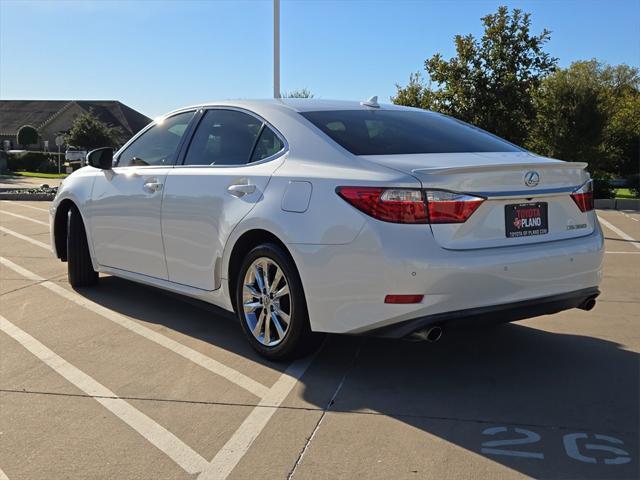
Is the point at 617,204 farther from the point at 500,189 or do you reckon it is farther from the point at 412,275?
the point at 412,275

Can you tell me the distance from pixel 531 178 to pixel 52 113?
7273 cm

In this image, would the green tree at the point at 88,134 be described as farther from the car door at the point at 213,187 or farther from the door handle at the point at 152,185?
the car door at the point at 213,187

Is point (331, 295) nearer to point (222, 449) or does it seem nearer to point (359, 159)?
point (359, 159)

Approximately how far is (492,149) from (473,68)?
706 inches

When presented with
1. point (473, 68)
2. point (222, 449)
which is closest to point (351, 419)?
point (222, 449)

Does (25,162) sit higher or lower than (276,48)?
lower

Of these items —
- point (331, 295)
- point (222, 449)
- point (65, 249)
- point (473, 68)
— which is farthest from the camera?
point (473, 68)

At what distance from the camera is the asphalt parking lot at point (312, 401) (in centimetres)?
304

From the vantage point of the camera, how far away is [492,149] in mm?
4465

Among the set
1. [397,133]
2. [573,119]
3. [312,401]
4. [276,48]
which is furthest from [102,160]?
[573,119]

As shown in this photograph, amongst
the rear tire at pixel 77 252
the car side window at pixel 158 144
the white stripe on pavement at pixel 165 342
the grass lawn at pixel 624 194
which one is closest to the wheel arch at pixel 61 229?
the rear tire at pixel 77 252

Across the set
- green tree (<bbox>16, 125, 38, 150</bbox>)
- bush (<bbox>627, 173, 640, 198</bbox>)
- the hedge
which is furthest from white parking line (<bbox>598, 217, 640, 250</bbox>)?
green tree (<bbox>16, 125, 38, 150</bbox>)

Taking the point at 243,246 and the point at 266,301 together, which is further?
the point at 243,246

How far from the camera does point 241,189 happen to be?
14.6 feet
